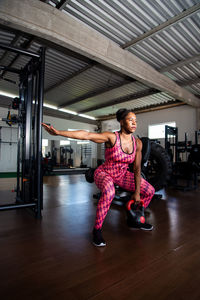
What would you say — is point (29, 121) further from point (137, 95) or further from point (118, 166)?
point (137, 95)

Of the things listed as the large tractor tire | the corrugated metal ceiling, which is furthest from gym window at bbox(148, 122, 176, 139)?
the large tractor tire

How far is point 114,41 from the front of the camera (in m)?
4.29

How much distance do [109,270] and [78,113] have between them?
1038 cm

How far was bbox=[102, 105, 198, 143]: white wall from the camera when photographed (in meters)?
7.70

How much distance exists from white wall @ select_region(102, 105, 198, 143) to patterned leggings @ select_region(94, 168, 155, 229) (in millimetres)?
6577

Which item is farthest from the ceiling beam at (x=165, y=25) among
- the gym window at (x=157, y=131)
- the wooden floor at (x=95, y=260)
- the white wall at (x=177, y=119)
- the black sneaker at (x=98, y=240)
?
the gym window at (x=157, y=131)

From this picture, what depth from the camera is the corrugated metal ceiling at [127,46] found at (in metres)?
3.35

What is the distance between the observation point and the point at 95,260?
4.33 feet

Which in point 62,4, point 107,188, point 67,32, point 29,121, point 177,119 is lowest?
point 107,188

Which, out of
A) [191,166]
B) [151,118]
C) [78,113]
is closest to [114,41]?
[191,166]

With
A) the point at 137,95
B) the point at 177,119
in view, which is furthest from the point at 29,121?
the point at 177,119

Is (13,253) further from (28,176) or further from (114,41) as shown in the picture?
(114,41)

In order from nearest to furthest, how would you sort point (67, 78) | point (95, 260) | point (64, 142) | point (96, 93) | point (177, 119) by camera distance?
point (95, 260)
point (67, 78)
point (96, 93)
point (177, 119)
point (64, 142)

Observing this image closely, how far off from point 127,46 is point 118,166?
3.70m
